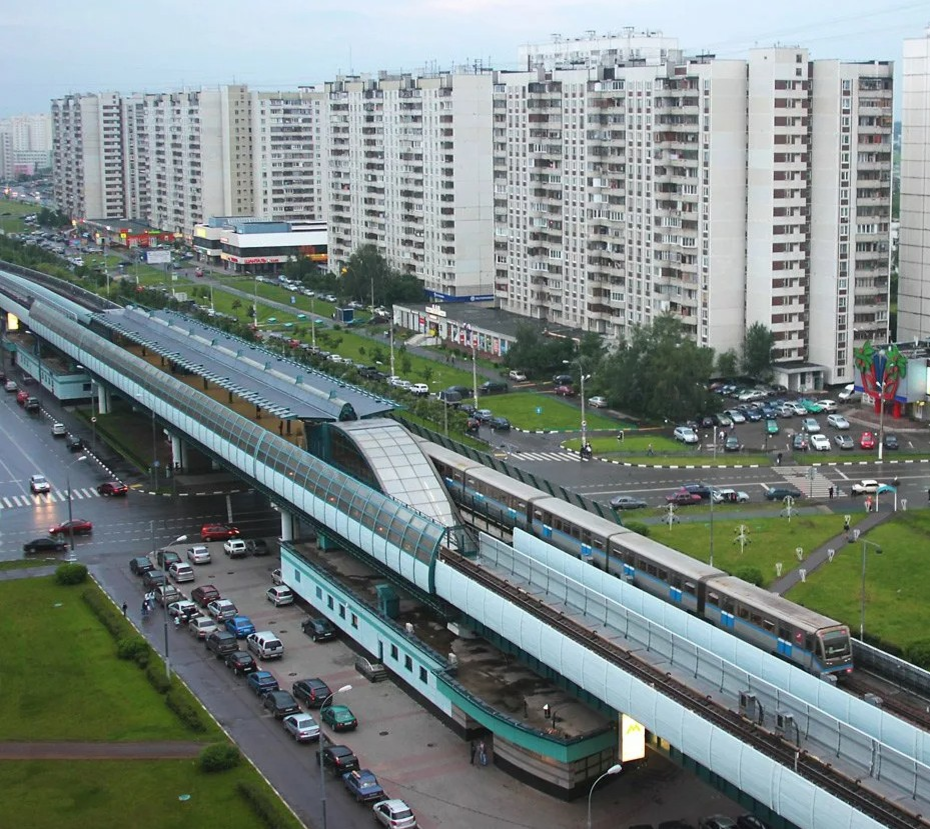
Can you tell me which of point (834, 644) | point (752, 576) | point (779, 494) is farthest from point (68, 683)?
point (779, 494)

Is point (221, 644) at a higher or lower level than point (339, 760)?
higher

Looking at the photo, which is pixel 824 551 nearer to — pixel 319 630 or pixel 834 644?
pixel 834 644

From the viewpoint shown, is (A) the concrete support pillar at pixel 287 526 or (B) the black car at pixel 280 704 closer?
(B) the black car at pixel 280 704

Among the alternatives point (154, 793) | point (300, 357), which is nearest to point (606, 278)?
point (300, 357)

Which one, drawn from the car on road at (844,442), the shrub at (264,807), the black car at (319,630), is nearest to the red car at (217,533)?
the black car at (319,630)

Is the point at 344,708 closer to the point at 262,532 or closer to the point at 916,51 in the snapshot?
the point at 262,532

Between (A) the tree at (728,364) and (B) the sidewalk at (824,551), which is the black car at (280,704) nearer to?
(B) the sidewalk at (824,551)
